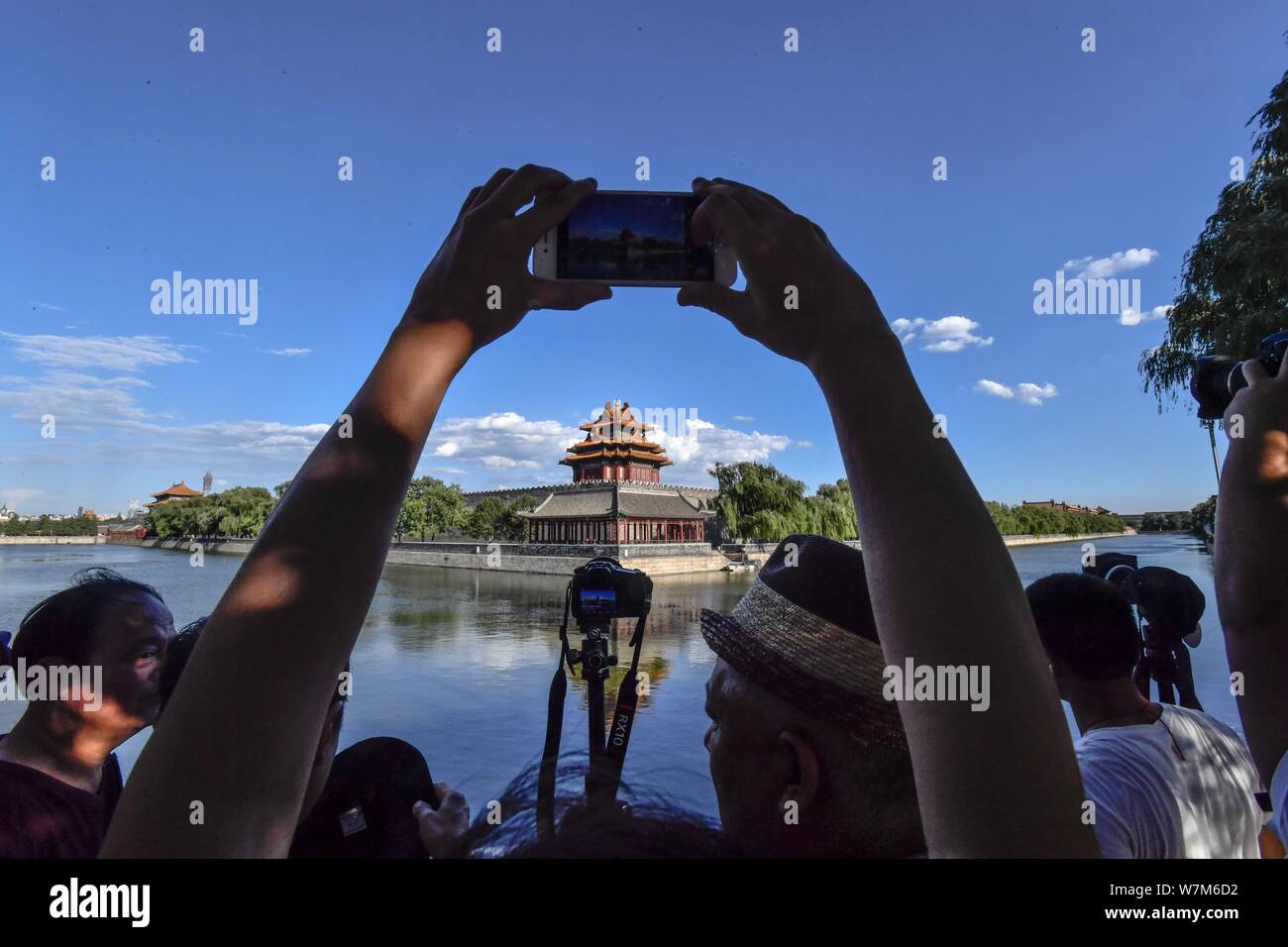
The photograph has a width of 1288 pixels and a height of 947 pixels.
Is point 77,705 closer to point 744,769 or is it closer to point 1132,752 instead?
point 744,769

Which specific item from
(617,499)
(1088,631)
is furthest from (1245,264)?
(617,499)

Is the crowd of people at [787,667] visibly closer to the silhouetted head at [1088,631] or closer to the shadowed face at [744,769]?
the shadowed face at [744,769]

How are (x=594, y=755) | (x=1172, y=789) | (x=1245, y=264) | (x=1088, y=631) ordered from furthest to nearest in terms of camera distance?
1. (x=1245, y=264)
2. (x=1088, y=631)
3. (x=1172, y=789)
4. (x=594, y=755)

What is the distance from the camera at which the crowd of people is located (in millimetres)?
383

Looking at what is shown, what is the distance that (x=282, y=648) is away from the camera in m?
0.39

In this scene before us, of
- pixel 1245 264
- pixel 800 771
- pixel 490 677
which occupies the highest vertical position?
pixel 1245 264

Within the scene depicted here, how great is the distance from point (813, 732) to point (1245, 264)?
36.3ft

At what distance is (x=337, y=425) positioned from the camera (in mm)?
490

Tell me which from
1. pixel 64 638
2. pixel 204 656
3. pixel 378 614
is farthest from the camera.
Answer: pixel 378 614

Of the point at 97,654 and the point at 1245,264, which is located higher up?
the point at 1245,264

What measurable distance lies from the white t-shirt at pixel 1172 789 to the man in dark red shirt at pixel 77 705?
5.39 ft
